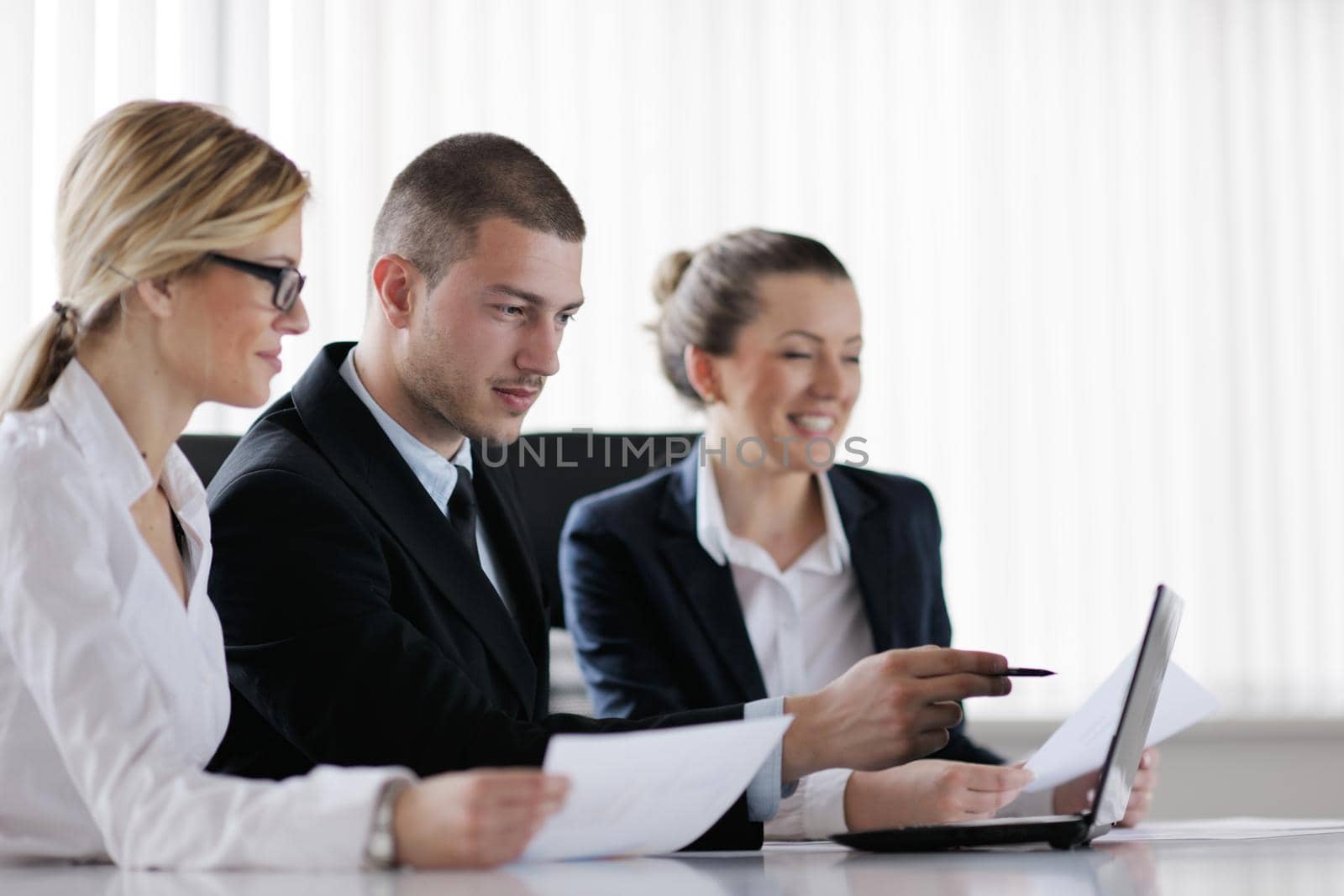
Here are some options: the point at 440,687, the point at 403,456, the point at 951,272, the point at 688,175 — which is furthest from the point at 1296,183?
the point at 440,687

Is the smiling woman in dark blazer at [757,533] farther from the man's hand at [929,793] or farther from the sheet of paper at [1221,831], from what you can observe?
the sheet of paper at [1221,831]

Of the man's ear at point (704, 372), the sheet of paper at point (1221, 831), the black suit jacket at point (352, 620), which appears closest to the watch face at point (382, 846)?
the black suit jacket at point (352, 620)

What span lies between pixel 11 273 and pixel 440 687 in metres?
2.32

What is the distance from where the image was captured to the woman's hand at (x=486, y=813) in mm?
812

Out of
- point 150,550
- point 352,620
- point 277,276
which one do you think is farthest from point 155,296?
point 352,620

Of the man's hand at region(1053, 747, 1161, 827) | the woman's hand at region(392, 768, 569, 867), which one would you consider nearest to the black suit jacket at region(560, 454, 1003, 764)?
the man's hand at region(1053, 747, 1161, 827)

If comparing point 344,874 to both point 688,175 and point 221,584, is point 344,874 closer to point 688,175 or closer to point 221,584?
point 221,584

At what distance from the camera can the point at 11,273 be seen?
3.01m

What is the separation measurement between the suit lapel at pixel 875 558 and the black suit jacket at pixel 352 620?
2.37 ft

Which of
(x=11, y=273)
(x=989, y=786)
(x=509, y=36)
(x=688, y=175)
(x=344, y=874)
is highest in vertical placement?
(x=509, y=36)

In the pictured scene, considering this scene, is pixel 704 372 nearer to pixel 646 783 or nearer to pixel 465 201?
pixel 465 201

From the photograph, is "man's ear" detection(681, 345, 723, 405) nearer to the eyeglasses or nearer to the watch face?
the eyeglasses

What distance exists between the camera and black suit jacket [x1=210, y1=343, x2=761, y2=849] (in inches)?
47.4

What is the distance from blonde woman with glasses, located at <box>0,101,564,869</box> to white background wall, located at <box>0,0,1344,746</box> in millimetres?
2024
